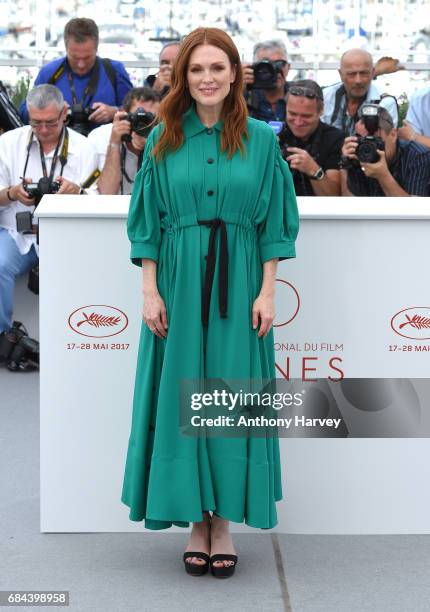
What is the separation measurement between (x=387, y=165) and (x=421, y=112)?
1.60 metres

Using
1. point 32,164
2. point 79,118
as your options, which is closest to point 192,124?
point 32,164

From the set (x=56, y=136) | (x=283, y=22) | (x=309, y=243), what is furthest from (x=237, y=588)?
(x=283, y=22)

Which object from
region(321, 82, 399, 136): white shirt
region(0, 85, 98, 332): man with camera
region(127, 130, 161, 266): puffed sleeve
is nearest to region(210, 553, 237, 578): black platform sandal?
region(127, 130, 161, 266): puffed sleeve

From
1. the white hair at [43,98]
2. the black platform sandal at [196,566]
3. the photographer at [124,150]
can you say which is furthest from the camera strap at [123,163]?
the black platform sandal at [196,566]

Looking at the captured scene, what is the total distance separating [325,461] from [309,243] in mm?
853

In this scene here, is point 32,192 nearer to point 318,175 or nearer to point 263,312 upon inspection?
point 318,175

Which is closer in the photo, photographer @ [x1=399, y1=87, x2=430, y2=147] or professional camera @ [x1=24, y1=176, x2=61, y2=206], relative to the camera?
professional camera @ [x1=24, y1=176, x2=61, y2=206]

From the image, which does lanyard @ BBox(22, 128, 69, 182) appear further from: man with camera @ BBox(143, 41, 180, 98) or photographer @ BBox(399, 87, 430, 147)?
photographer @ BBox(399, 87, 430, 147)

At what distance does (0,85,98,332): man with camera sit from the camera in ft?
24.0

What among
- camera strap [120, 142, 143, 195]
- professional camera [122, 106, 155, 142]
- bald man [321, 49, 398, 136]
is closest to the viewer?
professional camera [122, 106, 155, 142]

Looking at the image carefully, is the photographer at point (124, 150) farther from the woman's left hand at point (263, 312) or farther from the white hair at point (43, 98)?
the woman's left hand at point (263, 312)

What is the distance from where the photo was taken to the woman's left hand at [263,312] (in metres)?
4.07

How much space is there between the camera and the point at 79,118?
826 centimetres

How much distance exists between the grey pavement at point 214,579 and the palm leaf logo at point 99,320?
2.71ft
